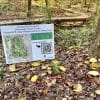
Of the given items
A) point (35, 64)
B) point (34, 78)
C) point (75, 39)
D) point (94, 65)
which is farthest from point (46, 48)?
point (75, 39)

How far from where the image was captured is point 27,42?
11.0 ft

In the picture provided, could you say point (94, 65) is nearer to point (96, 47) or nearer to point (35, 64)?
point (96, 47)

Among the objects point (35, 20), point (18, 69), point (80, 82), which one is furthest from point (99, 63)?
point (35, 20)

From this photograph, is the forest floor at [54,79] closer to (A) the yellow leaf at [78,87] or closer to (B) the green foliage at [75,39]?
(A) the yellow leaf at [78,87]

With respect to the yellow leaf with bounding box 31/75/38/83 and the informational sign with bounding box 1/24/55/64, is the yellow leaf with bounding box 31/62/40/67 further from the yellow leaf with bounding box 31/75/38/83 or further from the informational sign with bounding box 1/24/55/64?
the yellow leaf with bounding box 31/75/38/83

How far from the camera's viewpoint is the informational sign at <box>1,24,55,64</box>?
331 cm

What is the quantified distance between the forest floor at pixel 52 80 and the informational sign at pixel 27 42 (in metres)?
0.14

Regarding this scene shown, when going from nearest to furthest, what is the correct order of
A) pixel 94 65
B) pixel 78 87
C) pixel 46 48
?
pixel 78 87 < pixel 94 65 < pixel 46 48

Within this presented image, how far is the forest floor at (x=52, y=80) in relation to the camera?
2941mm

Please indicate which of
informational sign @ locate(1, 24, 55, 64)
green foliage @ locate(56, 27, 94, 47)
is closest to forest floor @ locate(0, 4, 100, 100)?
informational sign @ locate(1, 24, 55, 64)

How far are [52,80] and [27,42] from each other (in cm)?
61

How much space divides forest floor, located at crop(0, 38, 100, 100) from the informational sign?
0.46ft

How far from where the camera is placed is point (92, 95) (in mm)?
2910

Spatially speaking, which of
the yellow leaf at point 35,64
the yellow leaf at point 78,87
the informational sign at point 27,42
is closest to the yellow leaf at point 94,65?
the yellow leaf at point 78,87
